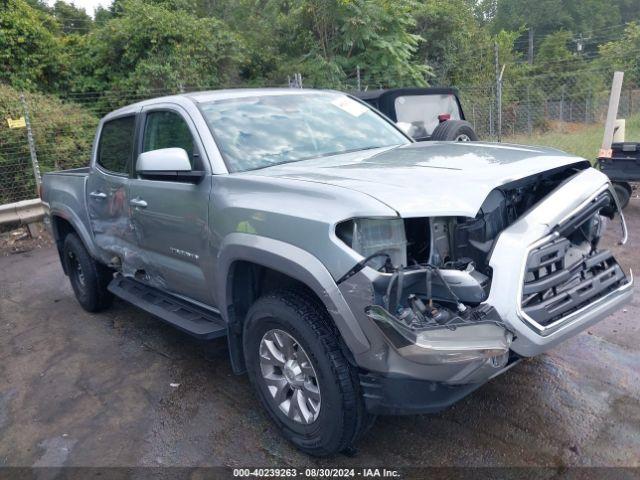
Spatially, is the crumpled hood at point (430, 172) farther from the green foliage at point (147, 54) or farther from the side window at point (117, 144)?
the green foliage at point (147, 54)

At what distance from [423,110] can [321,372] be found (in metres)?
5.17

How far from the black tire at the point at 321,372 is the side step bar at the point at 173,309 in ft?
1.91

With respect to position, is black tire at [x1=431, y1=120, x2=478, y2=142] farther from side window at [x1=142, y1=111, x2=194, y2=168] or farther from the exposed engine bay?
side window at [x1=142, y1=111, x2=194, y2=168]

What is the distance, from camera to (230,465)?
10.2 ft

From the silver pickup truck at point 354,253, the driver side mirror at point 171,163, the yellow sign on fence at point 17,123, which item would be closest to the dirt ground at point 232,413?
the silver pickup truck at point 354,253

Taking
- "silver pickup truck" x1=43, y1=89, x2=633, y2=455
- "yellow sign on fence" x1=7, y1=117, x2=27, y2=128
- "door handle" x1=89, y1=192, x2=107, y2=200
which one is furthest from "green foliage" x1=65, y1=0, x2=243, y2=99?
"silver pickup truck" x1=43, y1=89, x2=633, y2=455

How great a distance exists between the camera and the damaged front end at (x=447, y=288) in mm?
2396

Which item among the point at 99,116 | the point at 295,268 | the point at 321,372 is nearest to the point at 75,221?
the point at 295,268

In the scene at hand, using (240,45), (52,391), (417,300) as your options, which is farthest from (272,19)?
(417,300)

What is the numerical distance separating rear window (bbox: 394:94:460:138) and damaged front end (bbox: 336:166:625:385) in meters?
4.22

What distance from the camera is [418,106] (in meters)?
7.21

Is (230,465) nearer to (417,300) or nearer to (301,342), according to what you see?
(301,342)

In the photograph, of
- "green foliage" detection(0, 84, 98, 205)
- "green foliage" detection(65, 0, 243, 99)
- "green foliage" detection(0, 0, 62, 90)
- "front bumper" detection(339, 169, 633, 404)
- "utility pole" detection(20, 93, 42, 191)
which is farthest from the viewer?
"green foliage" detection(65, 0, 243, 99)

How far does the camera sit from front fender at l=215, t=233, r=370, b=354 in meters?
2.58
